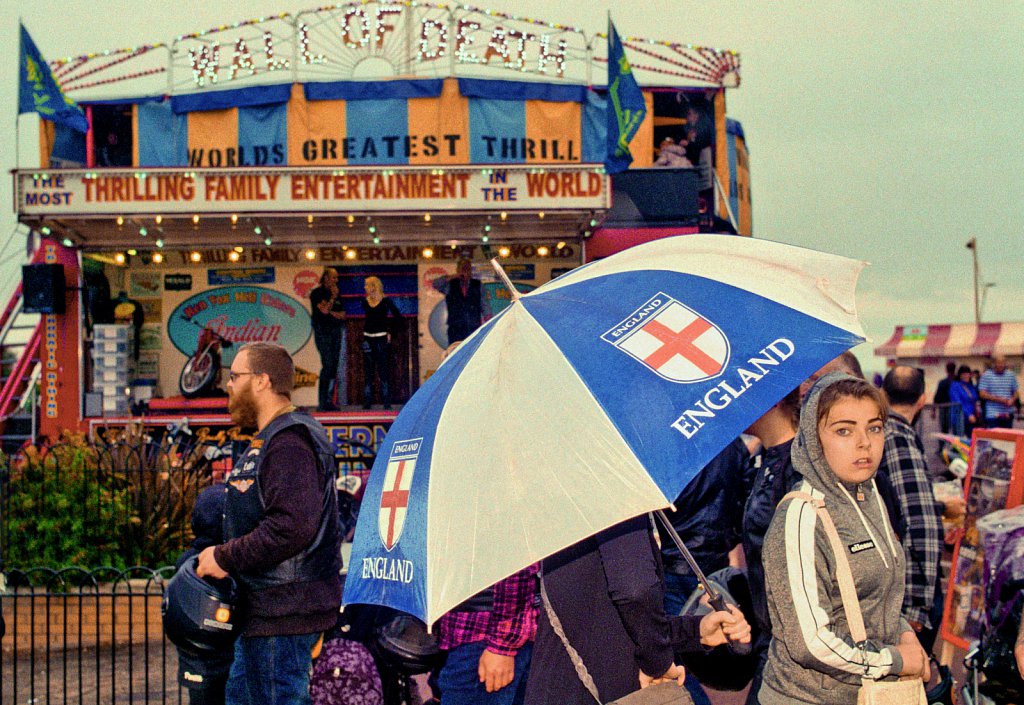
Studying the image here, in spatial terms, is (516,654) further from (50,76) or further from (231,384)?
(50,76)

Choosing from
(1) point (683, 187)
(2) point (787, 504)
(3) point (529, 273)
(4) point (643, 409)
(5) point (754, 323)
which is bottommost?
(2) point (787, 504)

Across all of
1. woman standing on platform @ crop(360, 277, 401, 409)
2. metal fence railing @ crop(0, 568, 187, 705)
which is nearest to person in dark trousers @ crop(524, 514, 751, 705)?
metal fence railing @ crop(0, 568, 187, 705)

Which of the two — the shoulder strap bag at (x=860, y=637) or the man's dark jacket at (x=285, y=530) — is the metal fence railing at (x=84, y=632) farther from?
the shoulder strap bag at (x=860, y=637)

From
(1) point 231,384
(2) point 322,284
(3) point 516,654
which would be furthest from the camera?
(2) point 322,284

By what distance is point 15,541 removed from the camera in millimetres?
9523

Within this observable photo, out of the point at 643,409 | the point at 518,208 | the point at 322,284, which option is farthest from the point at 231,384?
the point at 322,284

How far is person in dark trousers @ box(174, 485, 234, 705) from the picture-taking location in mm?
4480

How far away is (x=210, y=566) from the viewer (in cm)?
427

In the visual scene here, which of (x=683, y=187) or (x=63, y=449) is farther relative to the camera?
(x=683, y=187)

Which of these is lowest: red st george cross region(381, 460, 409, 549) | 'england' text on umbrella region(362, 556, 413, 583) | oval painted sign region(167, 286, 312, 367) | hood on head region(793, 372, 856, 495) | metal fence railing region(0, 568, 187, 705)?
metal fence railing region(0, 568, 187, 705)

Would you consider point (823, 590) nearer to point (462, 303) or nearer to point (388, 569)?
point (388, 569)

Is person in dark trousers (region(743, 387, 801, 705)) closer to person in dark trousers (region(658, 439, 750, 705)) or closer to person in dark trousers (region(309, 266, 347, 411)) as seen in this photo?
person in dark trousers (region(658, 439, 750, 705))

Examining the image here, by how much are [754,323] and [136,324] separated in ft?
52.6

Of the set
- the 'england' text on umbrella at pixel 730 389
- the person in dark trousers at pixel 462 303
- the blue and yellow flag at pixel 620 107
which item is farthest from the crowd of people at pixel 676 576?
the person in dark trousers at pixel 462 303
